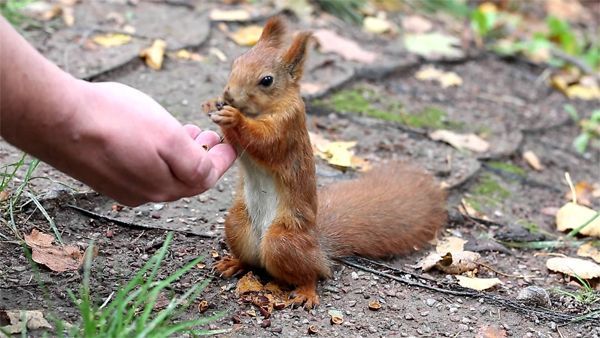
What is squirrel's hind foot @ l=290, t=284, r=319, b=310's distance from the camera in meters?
2.26

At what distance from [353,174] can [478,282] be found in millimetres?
788

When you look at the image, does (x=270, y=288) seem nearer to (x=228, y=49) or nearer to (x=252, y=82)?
(x=252, y=82)

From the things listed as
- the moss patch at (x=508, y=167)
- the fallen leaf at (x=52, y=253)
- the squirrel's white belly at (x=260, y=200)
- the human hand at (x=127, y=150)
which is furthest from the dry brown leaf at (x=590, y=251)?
the fallen leaf at (x=52, y=253)

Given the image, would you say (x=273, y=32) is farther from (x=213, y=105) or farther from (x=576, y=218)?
(x=576, y=218)

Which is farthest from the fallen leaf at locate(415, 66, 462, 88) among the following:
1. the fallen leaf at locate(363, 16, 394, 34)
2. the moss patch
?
the moss patch

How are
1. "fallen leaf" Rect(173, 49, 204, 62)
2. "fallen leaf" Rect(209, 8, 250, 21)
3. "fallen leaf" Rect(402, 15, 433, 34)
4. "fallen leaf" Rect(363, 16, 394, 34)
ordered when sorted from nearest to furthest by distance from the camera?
1. "fallen leaf" Rect(173, 49, 204, 62)
2. "fallen leaf" Rect(209, 8, 250, 21)
3. "fallen leaf" Rect(363, 16, 394, 34)
4. "fallen leaf" Rect(402, 15, 433, 34)

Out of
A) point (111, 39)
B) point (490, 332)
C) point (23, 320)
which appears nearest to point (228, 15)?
point (111, 39)

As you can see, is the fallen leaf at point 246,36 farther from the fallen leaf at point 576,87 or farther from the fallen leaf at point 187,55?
the fallen leaf at point 576,87

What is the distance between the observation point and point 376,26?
4.71 metres

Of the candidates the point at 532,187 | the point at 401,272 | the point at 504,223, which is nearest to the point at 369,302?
the point at 401,272

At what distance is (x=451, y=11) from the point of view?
211 inches

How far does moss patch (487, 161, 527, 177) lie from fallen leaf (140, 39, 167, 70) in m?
1.43

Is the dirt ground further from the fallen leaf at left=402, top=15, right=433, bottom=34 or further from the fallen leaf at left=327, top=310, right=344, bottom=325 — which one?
the fallen leaf at left=402, top=15, right=433, bottom=34

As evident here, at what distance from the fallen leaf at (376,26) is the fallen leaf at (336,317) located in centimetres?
270
